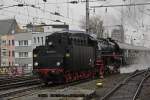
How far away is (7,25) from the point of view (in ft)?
325

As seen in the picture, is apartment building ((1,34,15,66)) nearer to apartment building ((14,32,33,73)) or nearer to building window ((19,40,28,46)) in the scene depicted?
apartment building ((14,32,33,73))

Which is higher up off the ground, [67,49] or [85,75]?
[67,49]

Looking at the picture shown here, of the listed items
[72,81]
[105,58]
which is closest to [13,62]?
[105,58]

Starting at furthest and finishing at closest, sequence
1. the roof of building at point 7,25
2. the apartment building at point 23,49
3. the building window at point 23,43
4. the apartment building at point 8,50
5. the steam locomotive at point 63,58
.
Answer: the roof of building at point 7,25
the apartment building at point 8,50
the building window at point 23,43
the apartment building at point 23,49
the steam locomotive at point 63,58

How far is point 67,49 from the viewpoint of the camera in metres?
23.1

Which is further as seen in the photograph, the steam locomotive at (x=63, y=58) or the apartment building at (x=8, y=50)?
the apartment building at (x=8, y=50)

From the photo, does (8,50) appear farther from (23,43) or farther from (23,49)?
(23,49)

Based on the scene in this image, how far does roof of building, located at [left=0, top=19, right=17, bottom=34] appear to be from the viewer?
96.9m

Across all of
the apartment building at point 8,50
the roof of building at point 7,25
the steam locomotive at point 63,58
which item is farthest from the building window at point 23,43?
the steam locomotive at point 63,58

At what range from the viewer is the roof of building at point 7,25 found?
96.9m

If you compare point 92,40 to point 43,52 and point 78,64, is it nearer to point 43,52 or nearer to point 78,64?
point 78,64

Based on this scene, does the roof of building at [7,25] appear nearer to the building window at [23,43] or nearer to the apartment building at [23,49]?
the apartment building at [23,49]

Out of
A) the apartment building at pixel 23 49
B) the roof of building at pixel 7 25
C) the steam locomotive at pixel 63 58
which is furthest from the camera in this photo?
the roof of building at pixel 7 25

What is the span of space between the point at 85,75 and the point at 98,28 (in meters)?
64.4
